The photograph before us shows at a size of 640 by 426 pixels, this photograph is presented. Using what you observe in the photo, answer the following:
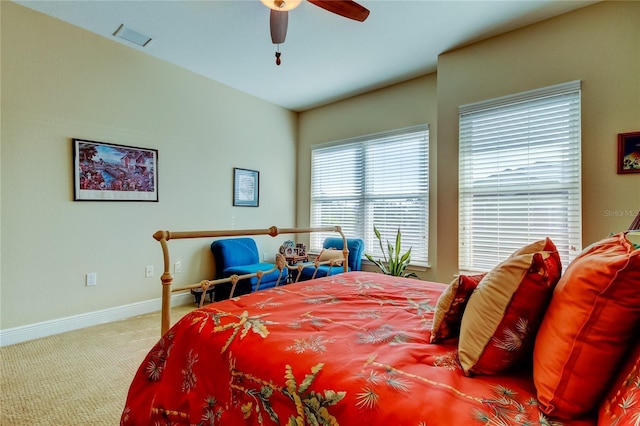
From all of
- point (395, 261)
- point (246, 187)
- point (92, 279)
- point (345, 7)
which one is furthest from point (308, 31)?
point (92, 279)

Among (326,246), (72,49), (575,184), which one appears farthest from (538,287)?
(72,49)

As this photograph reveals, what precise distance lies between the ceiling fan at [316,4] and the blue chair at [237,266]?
7.87ft

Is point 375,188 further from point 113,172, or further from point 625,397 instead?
point 625,397

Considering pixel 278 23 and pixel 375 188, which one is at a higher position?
pixel 278 23

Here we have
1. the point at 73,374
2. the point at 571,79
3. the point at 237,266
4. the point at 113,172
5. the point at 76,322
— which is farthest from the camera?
the point at 237,266

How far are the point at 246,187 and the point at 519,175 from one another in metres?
3.23

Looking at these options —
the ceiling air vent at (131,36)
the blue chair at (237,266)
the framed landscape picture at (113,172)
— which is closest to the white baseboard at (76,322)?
the blue chair at (237,266)

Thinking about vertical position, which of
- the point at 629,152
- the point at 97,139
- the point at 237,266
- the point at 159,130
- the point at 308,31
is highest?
the point at 308,31

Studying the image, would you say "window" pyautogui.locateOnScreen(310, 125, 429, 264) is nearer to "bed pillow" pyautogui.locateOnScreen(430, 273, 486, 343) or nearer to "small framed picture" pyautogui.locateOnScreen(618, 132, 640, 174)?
"small framed picture" pyautogui.locateOnScreen(618, 132, 640, 174)

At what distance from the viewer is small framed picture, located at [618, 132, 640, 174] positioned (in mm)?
2293

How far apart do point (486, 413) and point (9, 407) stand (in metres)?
2.42

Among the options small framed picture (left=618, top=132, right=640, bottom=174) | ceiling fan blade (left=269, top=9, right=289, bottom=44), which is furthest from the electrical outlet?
small framed picture (left=618, top=132, right=640, bottom=174)

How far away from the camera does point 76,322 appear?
296 centimetres

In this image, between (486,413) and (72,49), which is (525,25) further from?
(72,49)
